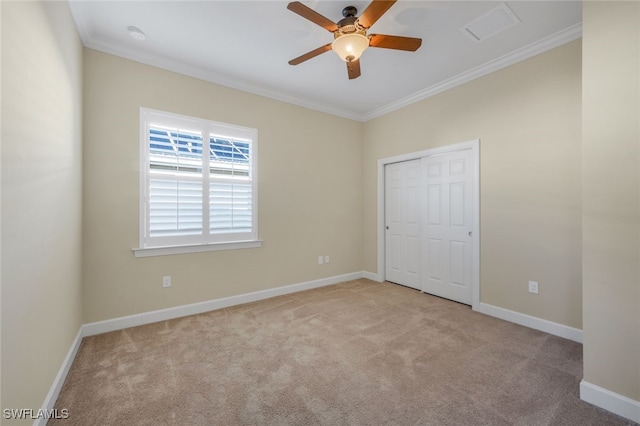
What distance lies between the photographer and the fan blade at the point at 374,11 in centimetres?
171

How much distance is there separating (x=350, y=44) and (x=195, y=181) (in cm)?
227

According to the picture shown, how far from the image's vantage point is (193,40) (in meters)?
2.65

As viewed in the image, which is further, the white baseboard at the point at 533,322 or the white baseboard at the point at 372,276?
the white baseboard at the point at 372,276

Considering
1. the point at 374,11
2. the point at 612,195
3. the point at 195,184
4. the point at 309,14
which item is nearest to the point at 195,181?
the point at 195,184

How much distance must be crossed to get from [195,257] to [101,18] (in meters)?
2.46

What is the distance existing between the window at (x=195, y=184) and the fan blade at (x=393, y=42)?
2.04 meters

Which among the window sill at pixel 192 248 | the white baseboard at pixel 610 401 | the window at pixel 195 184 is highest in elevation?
the window at pixel 195 184

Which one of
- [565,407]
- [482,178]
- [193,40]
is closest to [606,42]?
[482,178]

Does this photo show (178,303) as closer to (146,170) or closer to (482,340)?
(146,170)

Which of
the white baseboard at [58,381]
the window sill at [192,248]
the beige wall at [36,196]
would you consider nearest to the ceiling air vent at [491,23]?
the beige wall at [36,196]

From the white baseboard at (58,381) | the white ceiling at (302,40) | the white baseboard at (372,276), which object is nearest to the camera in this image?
the white baseboard at (58,381)

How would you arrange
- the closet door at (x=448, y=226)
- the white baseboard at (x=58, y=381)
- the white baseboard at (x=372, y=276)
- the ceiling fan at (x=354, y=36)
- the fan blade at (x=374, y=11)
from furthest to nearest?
the white baseboard at (x=372, y=276)
the closet door at (x=448, y=226)
the ceiling fan at (x=354, y=36)
the fan blade at (x=374, y=11)
the white baseboard at (x=58, y=381)

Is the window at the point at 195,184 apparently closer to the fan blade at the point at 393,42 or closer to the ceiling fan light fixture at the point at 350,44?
the ceiling fan light fixture at the point at 350,44

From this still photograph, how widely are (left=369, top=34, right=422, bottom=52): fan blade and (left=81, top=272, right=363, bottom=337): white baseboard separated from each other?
3.18 metres
